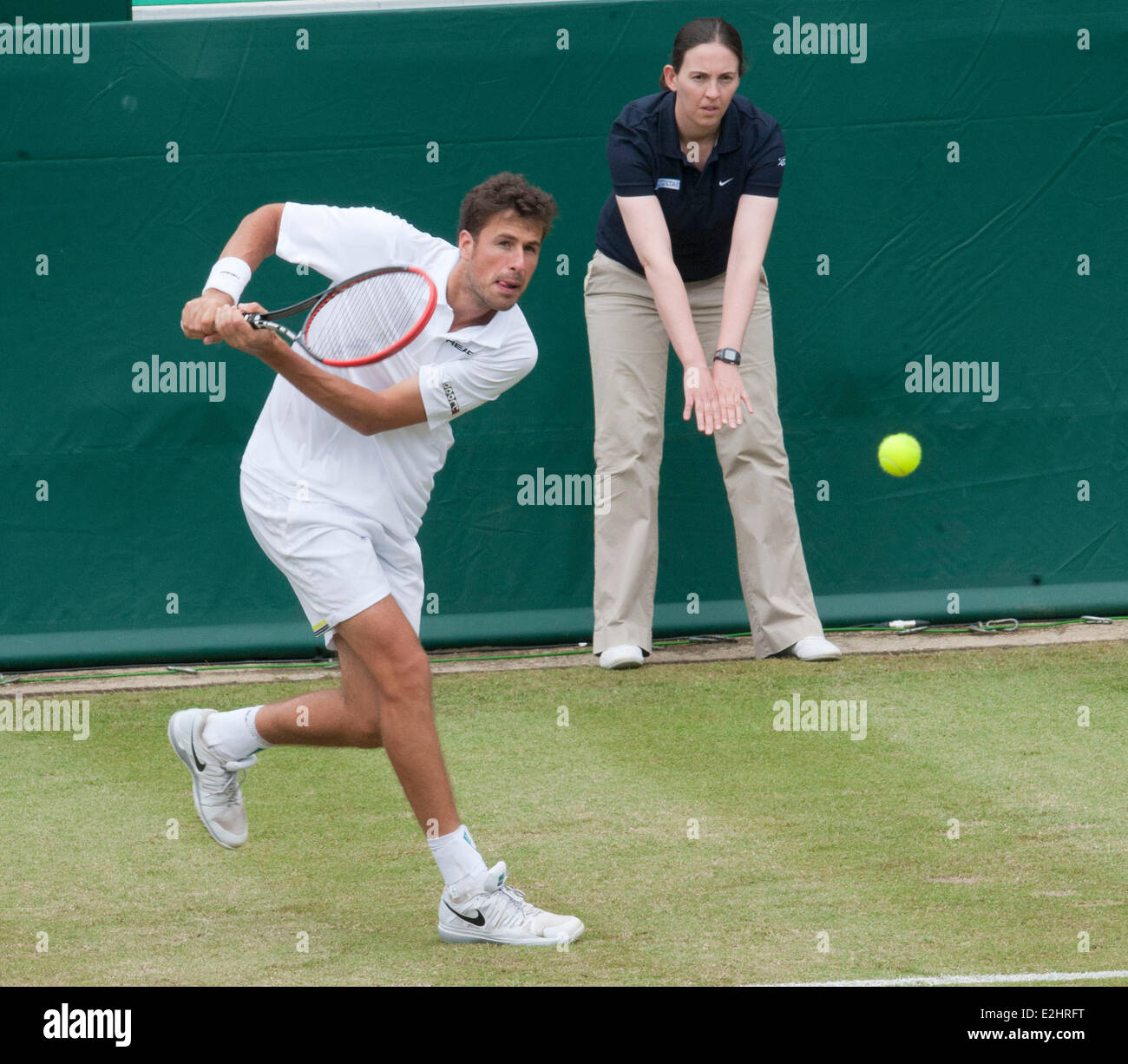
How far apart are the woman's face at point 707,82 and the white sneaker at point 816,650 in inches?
74.7

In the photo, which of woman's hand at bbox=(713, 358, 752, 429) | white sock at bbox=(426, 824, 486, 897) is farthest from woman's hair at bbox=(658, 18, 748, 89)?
white sock at bbox=(426, 824, 486, 897)

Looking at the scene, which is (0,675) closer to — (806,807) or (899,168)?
(806,807)

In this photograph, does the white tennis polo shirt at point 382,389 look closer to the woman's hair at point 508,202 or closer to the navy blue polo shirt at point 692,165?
the woman's hair at point 508,202

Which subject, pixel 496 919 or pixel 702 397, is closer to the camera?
pixel 496 919

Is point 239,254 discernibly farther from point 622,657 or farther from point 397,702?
point 622,657

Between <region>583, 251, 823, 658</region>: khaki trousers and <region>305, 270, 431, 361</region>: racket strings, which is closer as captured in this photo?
<region>305, 270, 431, 361</region>: racket strings

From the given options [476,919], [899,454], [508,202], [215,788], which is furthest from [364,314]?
[899,454]

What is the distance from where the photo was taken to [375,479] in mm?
4234

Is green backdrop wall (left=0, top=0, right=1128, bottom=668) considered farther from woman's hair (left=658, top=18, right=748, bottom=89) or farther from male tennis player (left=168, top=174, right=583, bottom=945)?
male tennis player (left=168, top=174, right=583, bottom=945)

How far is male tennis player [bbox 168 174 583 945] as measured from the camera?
3.93m

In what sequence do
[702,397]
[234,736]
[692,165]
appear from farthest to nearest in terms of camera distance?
1. [692,165]
2. [702,397]
3. [234,736]

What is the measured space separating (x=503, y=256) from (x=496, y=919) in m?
1.49

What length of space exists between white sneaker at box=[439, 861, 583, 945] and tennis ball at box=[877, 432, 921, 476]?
3559 mm

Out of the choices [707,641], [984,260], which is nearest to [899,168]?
[984,260]
